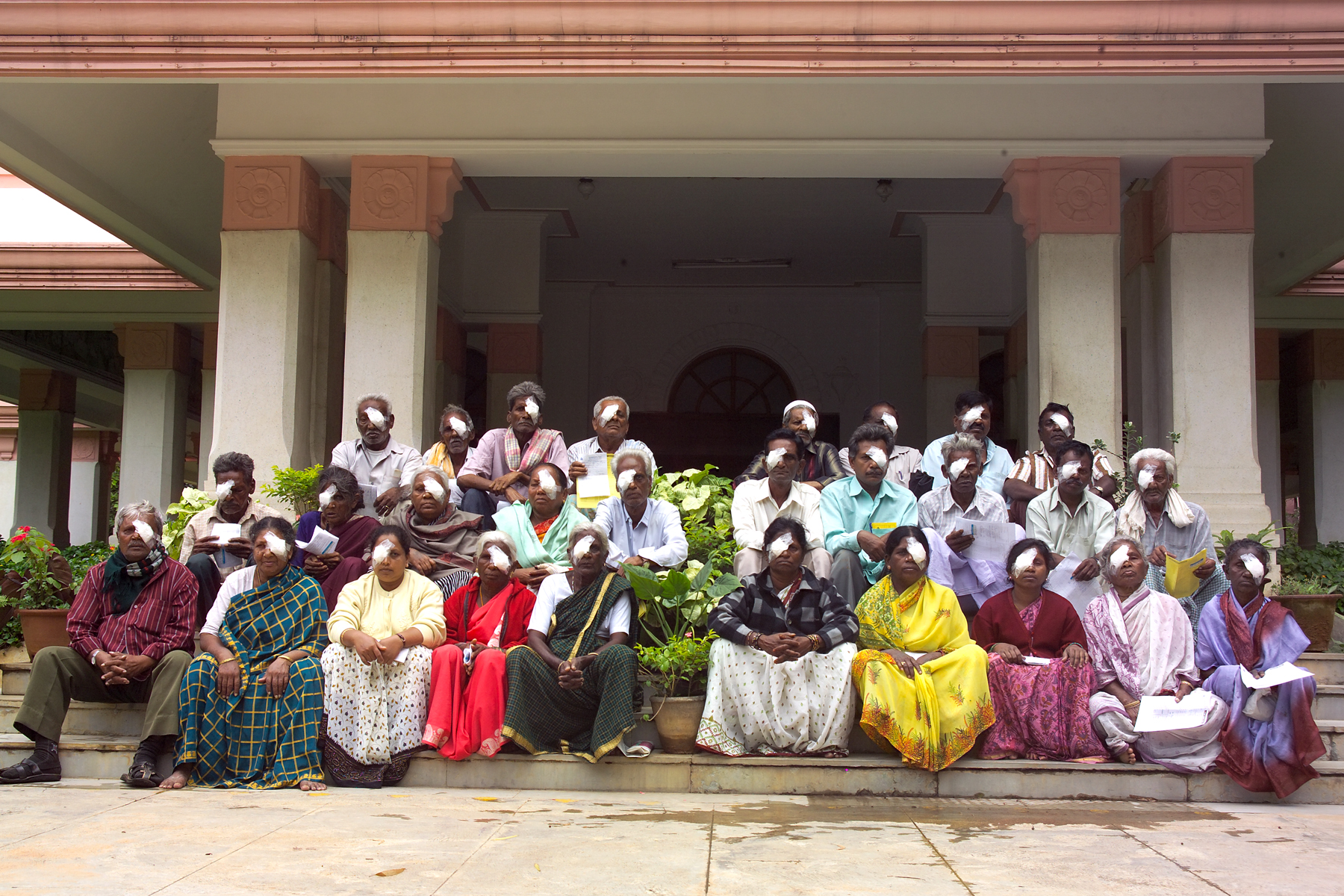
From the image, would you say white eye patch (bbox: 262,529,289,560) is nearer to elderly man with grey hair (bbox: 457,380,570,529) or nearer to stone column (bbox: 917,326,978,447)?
elderly man with grey hair (bbox: 457,380,570,529)

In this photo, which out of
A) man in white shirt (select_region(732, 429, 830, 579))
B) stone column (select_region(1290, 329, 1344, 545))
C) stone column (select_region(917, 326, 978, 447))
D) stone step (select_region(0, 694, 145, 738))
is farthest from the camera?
stone column (select_region(1290, 329, 1344, 545))

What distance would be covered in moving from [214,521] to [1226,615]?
5.17 m

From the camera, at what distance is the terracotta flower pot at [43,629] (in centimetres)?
652

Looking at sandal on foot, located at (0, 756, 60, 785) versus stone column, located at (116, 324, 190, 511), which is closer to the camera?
sandal on foot, located at (0, 756, 60, 785)

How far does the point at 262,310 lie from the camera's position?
820cm

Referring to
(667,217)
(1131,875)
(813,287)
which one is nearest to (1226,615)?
(1131,875)

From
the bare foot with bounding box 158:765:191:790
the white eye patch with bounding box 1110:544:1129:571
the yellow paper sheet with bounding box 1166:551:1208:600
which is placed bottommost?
the bare foot with bounding box 158:765:191:790

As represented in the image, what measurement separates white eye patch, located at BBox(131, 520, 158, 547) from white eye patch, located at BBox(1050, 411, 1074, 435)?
4926 mm

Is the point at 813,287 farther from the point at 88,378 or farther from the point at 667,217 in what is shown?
the point at 88,378

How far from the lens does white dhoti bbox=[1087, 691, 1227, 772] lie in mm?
5133

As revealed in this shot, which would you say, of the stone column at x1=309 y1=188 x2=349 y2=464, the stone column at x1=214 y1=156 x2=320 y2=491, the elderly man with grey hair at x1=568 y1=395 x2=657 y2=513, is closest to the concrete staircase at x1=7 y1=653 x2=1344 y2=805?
the elderly man with grey hair at x1=568 y1=395 x2=657 y2=513

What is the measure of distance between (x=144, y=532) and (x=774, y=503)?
3.13 meters

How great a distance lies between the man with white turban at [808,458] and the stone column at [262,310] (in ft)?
11.0

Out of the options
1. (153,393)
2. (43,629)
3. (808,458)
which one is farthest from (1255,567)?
(153,393)
